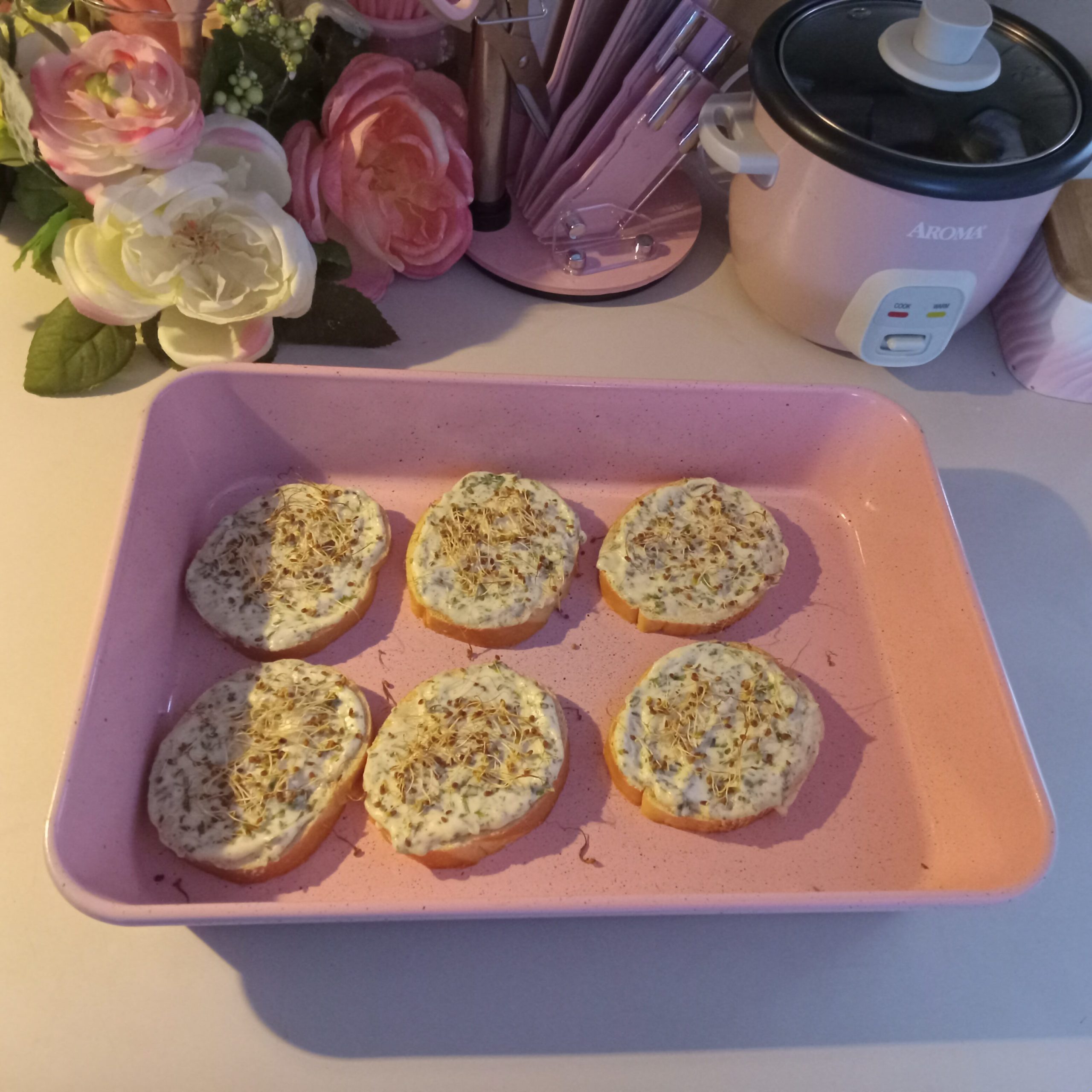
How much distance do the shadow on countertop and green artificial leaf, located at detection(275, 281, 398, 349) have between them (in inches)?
31.1

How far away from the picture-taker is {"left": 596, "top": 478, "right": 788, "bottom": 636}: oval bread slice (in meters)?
1.13

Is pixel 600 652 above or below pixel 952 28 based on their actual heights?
below

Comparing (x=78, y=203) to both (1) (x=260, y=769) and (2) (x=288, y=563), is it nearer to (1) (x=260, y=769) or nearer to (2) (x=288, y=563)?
(2) (x=288, y=563)

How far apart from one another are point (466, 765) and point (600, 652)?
0.24 meters

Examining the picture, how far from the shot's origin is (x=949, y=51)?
42.5 inches

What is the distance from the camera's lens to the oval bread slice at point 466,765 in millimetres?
938

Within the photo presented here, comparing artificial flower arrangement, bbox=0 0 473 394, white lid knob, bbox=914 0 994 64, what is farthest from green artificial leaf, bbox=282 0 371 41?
white lid knob, bbox=914 0 994 64

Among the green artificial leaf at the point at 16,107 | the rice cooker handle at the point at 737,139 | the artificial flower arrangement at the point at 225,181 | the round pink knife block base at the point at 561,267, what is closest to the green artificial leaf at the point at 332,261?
the artificial flower arrangement at the point at 225,181

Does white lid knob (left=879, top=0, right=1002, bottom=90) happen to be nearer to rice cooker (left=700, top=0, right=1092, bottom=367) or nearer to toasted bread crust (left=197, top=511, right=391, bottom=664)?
rice cooker (left=700, top=0, right=1092, bottom=367)

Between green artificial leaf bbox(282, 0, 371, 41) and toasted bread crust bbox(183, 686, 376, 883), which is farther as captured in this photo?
green artificial leaf bbox(282, 0, 371, 41)

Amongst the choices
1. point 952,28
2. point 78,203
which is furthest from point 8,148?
point 952,28

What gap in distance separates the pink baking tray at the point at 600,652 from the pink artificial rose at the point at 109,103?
256mm

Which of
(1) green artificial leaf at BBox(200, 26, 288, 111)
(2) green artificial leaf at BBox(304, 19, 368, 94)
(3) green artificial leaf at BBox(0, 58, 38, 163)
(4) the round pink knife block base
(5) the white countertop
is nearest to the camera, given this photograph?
(5) the white countertop

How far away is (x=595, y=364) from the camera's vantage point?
1337 millimetres
